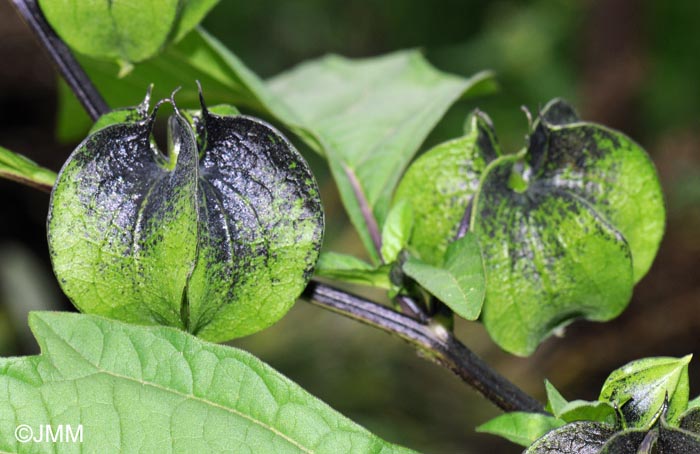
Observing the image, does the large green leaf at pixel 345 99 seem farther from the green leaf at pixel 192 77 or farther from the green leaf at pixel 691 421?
the green leaf at pixel 691 421

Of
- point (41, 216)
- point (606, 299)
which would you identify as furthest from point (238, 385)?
point (41, 216)

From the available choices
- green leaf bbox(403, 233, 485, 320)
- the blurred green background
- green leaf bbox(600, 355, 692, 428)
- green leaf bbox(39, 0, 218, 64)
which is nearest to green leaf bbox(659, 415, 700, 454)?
green leaf bbox(600, 355, 692, 428)

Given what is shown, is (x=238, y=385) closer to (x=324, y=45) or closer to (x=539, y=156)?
(x=539, y=156)

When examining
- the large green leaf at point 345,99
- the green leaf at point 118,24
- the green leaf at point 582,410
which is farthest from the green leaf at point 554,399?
the green leaf at point 118,24

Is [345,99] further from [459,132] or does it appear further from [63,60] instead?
[459,132]

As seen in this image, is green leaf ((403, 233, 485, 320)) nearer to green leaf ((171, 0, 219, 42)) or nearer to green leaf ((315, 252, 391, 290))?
green leaf ((315, 252, 391, 290))
